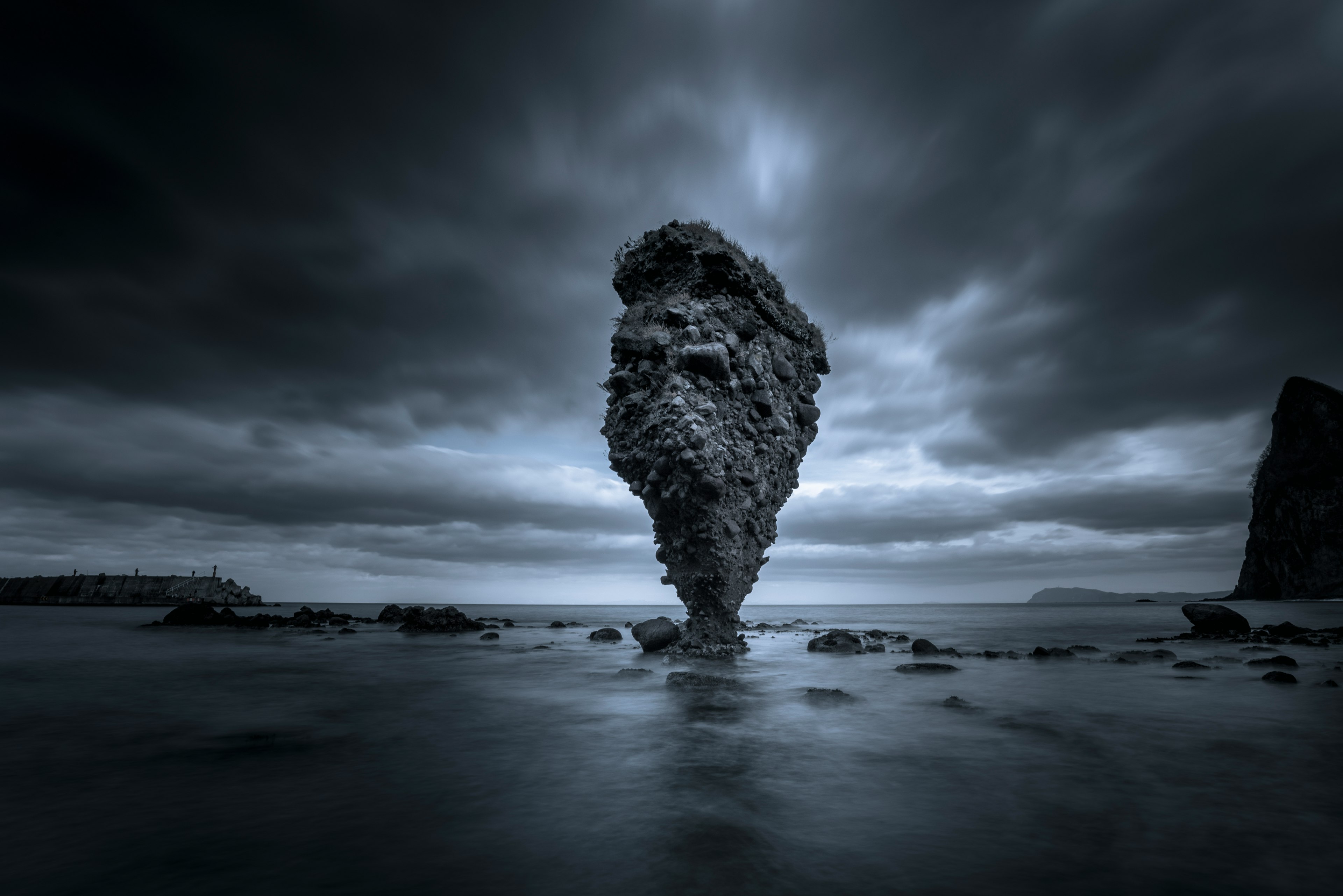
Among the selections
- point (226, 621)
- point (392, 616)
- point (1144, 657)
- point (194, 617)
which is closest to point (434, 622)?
point (392, 616)

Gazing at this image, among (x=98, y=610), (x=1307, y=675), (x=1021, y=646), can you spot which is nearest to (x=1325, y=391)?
(x=1021, y=646)

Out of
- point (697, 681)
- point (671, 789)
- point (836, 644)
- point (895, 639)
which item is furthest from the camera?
point (895, 639)

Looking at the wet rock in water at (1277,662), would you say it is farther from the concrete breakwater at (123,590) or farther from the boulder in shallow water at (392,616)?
the concrete breakwater at (123,590)

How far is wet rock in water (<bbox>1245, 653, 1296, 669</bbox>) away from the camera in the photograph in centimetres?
1579

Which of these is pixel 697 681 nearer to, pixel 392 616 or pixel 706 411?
pixel 706 411

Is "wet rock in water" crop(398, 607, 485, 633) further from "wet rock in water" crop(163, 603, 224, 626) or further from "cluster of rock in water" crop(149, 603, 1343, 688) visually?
"wet rock in water" crop(163, 603, 224, 626)

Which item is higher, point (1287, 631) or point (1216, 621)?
point (1216, 621)

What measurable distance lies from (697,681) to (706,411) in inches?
279

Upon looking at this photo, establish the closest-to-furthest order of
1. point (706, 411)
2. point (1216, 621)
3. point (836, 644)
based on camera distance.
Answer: point (706, 411) < point (836, 644) < point (1216, 621)

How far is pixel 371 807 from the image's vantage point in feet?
17.4

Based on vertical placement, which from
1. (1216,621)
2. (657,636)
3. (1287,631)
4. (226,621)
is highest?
(1216,621)

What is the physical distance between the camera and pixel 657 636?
21.0 m

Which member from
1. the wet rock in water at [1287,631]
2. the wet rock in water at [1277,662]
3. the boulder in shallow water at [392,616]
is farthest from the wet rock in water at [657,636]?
the boulder in shallow water at [392,616]

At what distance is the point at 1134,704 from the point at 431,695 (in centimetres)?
1403
